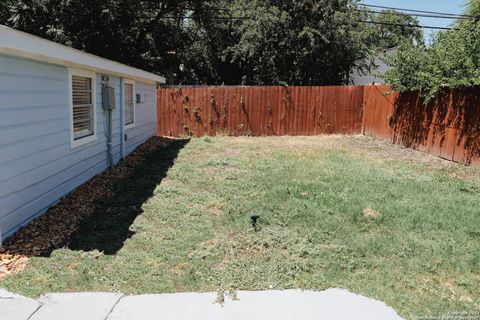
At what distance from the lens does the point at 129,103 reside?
10062 mm

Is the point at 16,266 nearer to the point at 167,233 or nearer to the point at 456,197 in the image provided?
the point at 167,233

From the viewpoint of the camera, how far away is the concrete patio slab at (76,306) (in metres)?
2.92

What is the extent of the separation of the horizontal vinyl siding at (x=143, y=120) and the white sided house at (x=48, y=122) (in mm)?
1553

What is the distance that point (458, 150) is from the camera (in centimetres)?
890

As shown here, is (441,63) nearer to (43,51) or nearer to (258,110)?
(258,110)

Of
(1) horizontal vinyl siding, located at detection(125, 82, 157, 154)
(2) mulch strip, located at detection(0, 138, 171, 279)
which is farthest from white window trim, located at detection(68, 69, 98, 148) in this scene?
(1) horizontal vinyl siding, located at detection(125, 82, 157, 154)

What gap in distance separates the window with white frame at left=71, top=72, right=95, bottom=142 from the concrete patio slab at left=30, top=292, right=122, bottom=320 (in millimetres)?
3595

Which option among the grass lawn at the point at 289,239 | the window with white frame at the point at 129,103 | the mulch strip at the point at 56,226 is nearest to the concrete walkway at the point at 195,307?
the grass lawn at the point at 289,239

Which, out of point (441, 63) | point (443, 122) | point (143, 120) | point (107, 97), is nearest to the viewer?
point (107, 97)

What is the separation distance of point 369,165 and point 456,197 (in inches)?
97.6

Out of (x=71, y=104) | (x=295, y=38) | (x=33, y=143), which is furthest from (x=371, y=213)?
(x=295, y=38)

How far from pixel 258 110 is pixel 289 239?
10.1 meters

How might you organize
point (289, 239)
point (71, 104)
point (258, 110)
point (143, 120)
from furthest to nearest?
point (258, 110) < point (143, 120) < point (71, 104) < point (289, 239)

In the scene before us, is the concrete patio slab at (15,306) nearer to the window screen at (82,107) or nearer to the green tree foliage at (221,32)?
the window screen at (82,107)
